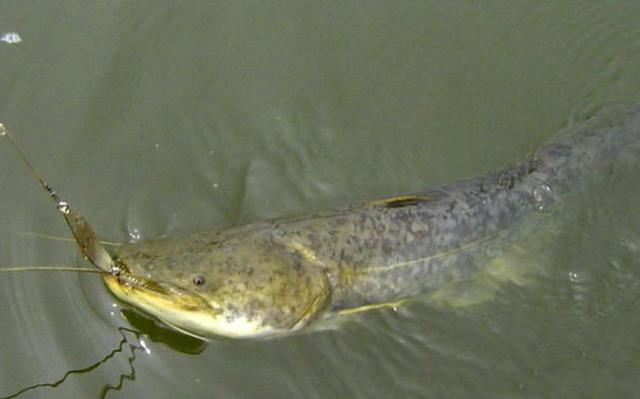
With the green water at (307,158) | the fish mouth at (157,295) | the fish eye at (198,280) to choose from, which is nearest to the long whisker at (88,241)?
the fish mouth at (157,295)

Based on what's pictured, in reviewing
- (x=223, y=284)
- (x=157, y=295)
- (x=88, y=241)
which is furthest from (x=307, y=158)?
(x=88, y=241)

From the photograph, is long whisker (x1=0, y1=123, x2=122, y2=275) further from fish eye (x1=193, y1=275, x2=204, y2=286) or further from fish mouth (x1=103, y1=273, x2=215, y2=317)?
fish eye (x1=193, y1=275, x2=204, y2=286)

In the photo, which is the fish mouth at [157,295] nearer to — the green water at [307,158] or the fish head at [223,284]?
the fish head at [223,284]

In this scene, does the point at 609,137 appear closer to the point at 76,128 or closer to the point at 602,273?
the point at 602,273

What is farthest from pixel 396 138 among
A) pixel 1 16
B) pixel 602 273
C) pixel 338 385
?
pixel 1 16

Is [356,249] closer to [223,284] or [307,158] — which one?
[223,284]

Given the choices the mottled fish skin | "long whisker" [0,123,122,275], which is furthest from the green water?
"long whisker" [0,123,122,275]
